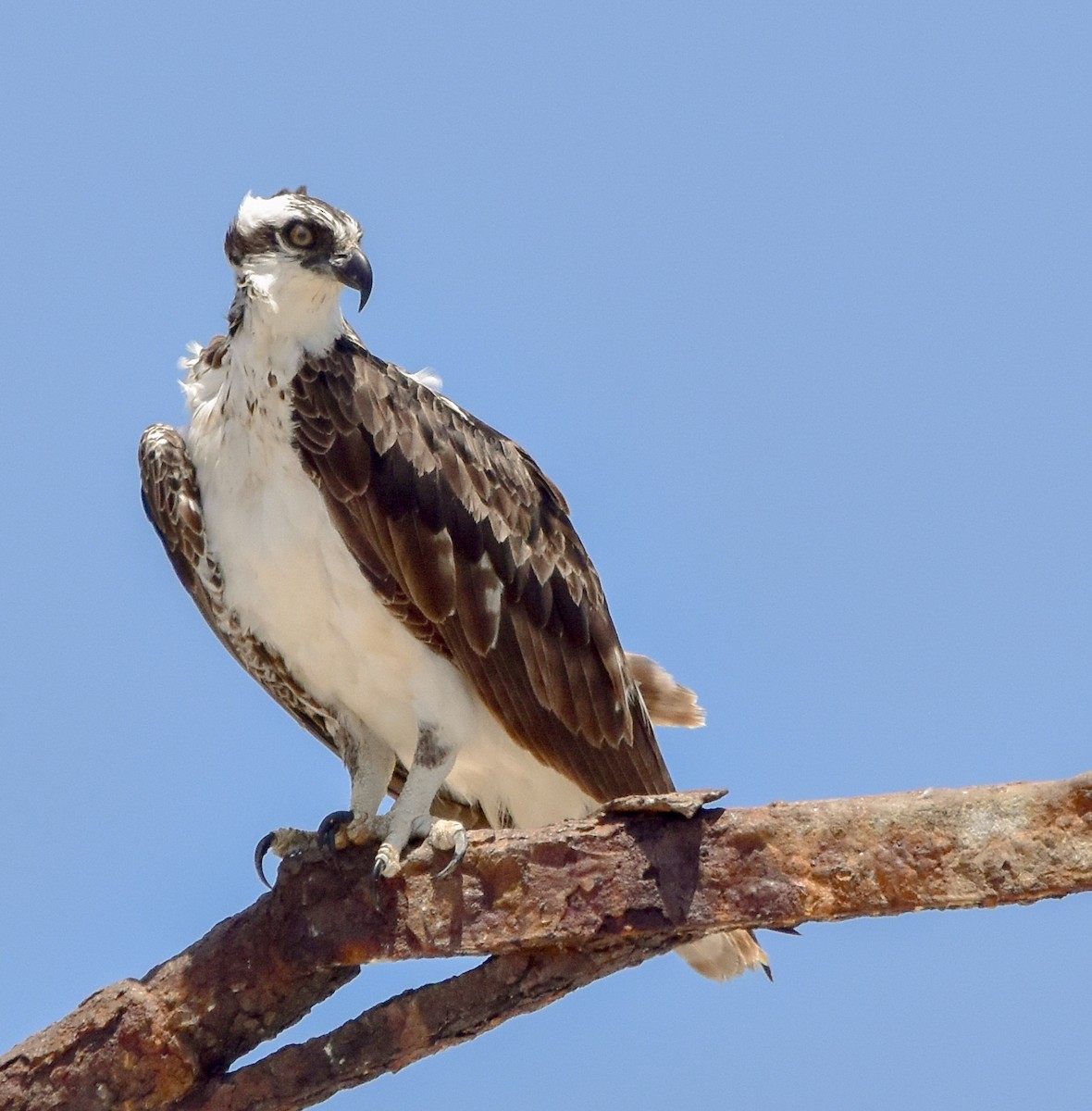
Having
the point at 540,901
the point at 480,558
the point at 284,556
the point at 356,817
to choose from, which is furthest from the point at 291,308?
the point at 540,901

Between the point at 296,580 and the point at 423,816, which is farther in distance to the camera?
the point at 296,580

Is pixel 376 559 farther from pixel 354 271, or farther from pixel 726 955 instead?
pixel 726 955

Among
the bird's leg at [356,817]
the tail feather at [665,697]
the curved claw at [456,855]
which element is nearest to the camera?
the curved claw at [456,855]

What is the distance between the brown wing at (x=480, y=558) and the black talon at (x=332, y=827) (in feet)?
2.47

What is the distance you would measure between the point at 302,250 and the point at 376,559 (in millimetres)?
1299

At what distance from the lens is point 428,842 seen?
21.5ft

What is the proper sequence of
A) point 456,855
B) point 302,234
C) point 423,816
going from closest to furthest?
point 456,855 < point 423,816 < point 302,234

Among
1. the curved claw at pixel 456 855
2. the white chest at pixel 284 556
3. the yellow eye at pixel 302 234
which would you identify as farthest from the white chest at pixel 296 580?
the curved claw at pixel 456 855

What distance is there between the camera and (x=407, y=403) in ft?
23.7

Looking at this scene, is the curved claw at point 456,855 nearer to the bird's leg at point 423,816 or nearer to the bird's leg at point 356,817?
the bird's leg at point 423,816

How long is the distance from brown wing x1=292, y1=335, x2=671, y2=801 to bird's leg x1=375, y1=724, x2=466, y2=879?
0.31m

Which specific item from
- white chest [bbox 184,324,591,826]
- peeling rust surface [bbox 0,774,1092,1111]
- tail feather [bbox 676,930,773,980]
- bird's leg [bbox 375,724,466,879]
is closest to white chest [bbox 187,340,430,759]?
white chest [bbox 184,324,591,826]

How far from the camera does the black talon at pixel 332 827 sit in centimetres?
682

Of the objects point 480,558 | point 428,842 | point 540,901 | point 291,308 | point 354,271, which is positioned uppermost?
point 354,271
